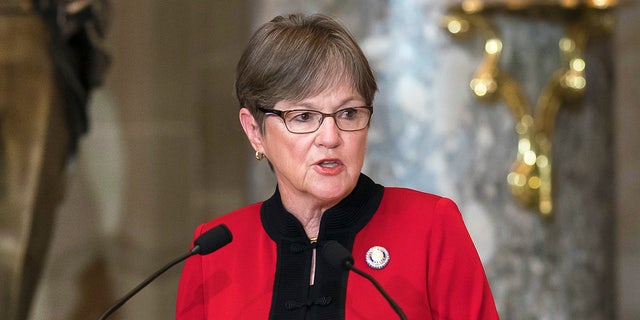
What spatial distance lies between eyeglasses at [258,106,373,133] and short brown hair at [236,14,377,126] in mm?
36

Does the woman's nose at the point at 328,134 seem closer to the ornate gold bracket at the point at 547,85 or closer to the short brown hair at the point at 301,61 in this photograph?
the short brown hair at the point at 301,61

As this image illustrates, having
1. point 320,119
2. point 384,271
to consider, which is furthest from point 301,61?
point 384,271

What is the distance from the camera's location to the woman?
2.61m

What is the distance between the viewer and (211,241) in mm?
2547

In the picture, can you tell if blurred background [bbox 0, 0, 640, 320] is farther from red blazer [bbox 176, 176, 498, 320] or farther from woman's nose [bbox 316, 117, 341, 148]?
woman's nose [bbox 316, 117, 341, 148]

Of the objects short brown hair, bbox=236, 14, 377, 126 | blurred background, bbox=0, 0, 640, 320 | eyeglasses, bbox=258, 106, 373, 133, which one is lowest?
blurred background, bbox=0, 0, 640, 320

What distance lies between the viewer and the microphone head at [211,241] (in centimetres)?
254

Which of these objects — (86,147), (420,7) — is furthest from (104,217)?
(420,7)

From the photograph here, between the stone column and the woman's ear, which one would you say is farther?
the stone column

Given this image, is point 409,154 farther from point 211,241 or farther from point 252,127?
point 211,241

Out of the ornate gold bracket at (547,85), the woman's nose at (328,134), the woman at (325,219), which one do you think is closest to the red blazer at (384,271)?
the woman at (325,219)

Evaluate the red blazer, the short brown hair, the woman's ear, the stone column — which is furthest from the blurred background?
the short brown hair

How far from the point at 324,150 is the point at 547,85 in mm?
2232

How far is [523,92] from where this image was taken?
15.0ft
